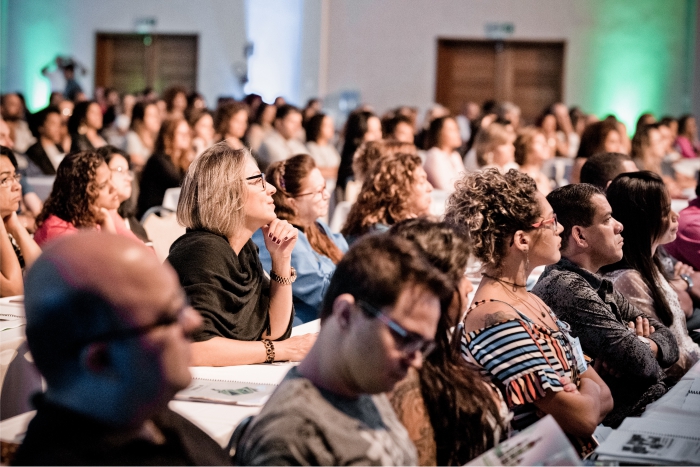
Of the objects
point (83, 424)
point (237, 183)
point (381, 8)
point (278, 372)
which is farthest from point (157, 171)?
point (381, 8)

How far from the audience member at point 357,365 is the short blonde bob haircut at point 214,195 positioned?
1295mm

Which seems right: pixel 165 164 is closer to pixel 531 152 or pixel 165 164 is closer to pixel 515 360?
pixel 531 152

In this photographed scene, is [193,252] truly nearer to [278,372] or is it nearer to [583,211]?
[278,372]

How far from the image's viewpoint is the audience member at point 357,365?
1227mm

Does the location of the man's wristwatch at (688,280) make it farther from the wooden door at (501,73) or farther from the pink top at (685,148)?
the wooden door at (501,73)

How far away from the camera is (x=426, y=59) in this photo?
542 inches

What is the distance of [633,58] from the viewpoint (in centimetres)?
1304

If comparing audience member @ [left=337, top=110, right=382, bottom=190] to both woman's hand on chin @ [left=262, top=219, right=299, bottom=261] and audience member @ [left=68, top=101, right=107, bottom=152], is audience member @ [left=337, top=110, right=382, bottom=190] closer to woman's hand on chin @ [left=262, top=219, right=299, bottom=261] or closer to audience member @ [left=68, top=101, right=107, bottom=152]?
audience member @ [left=68, top=101, right=107, bottom=152]

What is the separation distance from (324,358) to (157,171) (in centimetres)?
509

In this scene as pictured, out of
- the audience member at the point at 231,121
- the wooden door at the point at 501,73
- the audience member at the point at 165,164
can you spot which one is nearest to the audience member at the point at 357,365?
the audience member at the point at 165,164

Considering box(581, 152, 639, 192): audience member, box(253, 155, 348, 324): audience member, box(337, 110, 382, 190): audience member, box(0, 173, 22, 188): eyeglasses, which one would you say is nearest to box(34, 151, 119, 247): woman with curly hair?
box(0, 173, 22, 188): eyeglasses

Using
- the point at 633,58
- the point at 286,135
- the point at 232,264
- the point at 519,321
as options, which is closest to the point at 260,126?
the point at 286,135

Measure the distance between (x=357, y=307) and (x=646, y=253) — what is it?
85.0 inches

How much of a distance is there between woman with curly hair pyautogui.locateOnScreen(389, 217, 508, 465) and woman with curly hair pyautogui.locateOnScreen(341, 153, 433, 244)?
227cm
